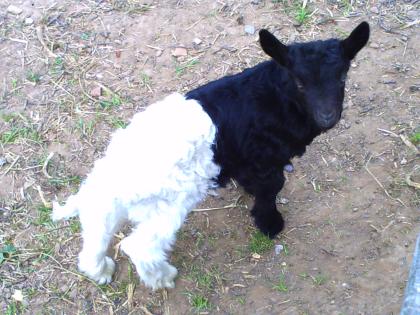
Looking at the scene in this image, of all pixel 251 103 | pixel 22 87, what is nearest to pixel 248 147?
pixel 251 103

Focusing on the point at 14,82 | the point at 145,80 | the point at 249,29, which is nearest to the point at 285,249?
the point at 145,80

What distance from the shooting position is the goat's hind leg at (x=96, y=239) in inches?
121

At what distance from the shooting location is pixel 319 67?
3.06 meters

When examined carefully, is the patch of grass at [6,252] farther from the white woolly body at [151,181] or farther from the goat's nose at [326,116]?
the goat's nose at [326,116]

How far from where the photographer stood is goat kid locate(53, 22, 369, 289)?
3.04m

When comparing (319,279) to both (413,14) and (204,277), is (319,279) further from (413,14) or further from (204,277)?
(413,14)

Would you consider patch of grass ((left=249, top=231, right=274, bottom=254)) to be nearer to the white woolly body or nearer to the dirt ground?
the dirt ground

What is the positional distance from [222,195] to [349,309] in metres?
1.30

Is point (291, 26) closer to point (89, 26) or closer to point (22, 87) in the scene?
point (89, 26)

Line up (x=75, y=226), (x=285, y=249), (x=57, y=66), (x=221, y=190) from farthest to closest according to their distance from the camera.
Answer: (x=57, y=66), (x=221, y=190), (x=75, y=226), (x=285, y=249)

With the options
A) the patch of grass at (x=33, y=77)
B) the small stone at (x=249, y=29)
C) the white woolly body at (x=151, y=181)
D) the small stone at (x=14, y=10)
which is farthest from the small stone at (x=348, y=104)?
the small stone at (x=14, y=10)

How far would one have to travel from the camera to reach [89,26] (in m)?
5.23

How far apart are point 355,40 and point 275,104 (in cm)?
60

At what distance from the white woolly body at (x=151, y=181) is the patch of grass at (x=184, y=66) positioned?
5.17 feet
